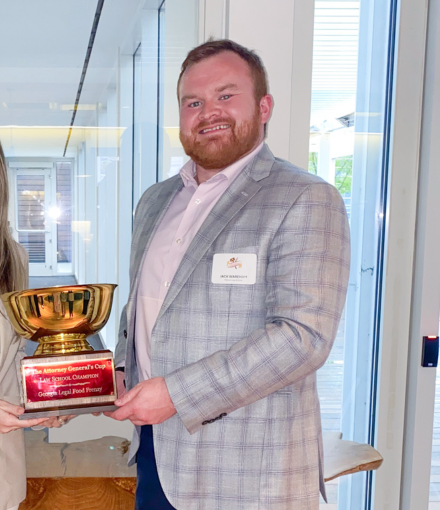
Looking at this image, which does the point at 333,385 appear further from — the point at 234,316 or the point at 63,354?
the point at 63,354

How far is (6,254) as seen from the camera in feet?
4.93

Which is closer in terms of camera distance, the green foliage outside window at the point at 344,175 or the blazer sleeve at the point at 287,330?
the blazer sleeve at the point at 287,330

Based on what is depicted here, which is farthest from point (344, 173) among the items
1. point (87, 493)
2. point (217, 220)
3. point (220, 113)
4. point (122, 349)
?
point (87, 493)

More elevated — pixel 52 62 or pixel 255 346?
pixel 52 62

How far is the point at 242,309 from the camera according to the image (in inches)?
47.1

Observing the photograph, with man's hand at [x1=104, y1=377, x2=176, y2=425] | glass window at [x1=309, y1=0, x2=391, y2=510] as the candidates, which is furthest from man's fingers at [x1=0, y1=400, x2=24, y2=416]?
glass window at [x1=309, y1=0, x2=391, y2=510]

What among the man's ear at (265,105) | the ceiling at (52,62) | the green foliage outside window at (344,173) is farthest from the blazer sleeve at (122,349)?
the green foliage outside window at (344,173)

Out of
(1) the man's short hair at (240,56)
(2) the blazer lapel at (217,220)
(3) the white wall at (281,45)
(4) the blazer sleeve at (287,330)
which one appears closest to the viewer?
(4) the blazer sleeve at (287,330)

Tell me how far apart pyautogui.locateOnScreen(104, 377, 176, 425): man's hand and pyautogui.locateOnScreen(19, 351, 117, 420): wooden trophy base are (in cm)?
5

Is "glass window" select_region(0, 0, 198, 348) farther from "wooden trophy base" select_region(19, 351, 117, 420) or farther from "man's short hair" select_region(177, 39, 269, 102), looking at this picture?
Result: "wooden trophy base" select_region(19, 351, 117, 420)

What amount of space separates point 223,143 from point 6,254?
69 cm

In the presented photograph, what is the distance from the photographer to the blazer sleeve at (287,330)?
1.11 metres

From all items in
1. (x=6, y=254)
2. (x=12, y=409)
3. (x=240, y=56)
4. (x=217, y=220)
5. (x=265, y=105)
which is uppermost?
(x=240, y=56)

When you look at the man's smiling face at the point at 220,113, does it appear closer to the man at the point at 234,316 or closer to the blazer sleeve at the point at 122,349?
the man at the point at 234,316
